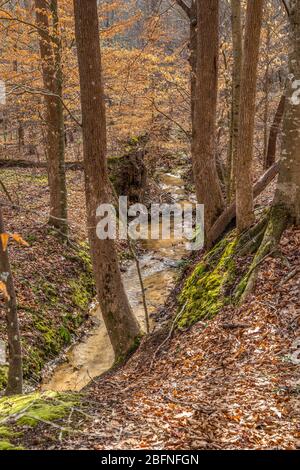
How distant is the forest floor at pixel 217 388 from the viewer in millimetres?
3463

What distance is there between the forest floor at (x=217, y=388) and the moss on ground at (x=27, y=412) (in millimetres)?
150

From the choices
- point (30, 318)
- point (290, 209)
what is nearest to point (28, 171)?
point (30, 318)

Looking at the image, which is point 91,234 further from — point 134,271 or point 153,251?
point 153,251

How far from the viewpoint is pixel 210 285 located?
7.41 metres

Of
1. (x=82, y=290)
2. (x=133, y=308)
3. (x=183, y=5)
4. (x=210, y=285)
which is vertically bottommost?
(x=133, y=308)

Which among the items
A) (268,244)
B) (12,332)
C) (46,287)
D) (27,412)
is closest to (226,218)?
(268,244)

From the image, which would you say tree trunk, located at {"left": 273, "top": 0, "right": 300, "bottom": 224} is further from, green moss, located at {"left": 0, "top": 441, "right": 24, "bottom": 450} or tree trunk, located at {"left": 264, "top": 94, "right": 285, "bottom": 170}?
tree trunk, located at {"left": 264, "top": 94, "right": 285, "bottom": 170}

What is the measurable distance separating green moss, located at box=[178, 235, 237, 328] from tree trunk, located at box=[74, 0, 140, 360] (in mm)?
1123

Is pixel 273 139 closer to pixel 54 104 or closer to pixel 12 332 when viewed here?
pixel 54 104

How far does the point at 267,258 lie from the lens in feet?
20.6

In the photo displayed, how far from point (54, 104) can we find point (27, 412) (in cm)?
854

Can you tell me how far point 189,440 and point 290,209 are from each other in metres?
4.01

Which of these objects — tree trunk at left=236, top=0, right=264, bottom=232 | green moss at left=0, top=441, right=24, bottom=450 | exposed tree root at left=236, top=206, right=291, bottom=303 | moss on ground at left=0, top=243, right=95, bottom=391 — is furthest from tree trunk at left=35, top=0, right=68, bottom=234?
green moss at left=0, top=441, right=24, bottom=450

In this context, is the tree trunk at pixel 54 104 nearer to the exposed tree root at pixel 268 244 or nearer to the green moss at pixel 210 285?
the green moss at pixel 210 285
